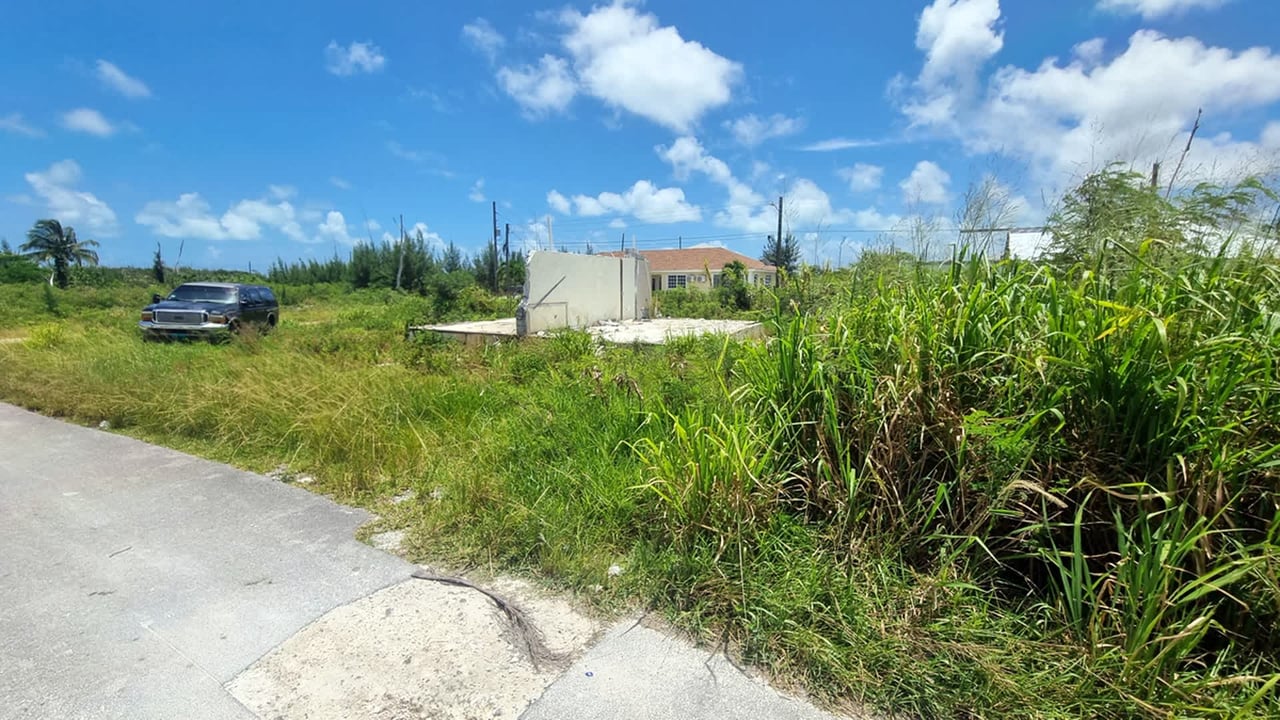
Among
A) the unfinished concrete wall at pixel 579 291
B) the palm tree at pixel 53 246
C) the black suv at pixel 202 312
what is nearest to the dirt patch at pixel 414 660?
the unfinished concrete wall at pixel 579 291

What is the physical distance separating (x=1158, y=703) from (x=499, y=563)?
2.37 metres

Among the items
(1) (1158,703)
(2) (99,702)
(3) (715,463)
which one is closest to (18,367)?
(2) (99,702)

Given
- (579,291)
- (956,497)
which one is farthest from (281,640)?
(579,291)

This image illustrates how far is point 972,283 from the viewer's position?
238cm

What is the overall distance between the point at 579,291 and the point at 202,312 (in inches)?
298

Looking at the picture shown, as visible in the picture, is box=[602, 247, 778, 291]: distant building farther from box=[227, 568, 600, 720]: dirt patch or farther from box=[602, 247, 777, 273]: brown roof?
box=[227, 568, 600, 720]: dirt patch

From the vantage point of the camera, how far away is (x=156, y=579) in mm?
2426

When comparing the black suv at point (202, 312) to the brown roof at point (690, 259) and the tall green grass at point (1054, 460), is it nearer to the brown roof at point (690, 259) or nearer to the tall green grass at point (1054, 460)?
the tall green grass at point (1054, 460)

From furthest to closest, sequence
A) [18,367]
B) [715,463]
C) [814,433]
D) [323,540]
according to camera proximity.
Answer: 1. [18,367]
2. [323,540]
3. [814,433]
4. [715,463]

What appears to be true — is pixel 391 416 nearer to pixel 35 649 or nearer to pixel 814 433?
pixel 35 649

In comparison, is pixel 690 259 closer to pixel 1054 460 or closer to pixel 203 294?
pixel 203 294

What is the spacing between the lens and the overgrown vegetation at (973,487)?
1.62 m

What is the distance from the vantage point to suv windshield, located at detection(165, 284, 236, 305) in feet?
35.9

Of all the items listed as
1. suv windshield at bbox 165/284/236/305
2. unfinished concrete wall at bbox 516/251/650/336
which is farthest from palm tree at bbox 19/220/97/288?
unfinished concrete wall at bbox 516/251/650/336
